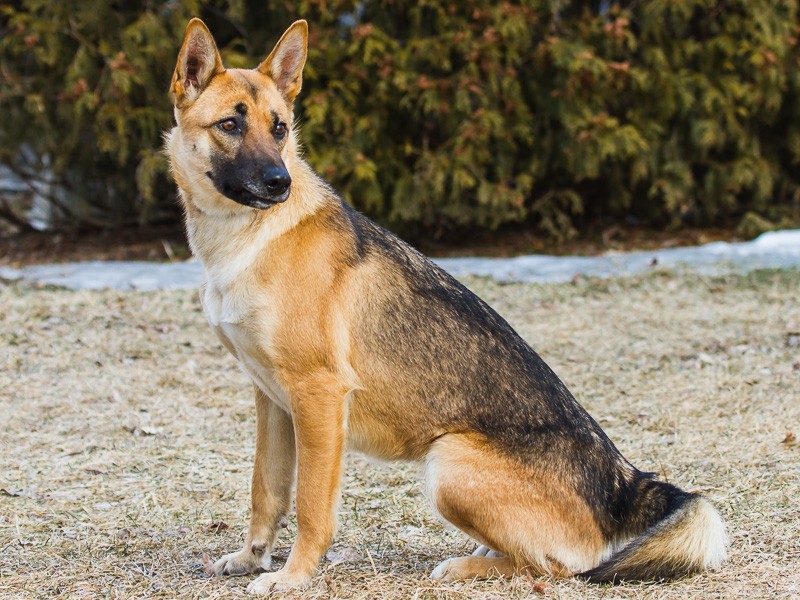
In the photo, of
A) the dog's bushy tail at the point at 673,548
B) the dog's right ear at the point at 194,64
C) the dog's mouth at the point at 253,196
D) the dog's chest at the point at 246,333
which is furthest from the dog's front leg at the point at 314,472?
the dog's right ear at the point at 194,64

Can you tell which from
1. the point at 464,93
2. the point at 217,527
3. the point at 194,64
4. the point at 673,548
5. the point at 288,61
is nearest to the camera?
the point at 673,548

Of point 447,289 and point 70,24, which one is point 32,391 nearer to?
point 447,289

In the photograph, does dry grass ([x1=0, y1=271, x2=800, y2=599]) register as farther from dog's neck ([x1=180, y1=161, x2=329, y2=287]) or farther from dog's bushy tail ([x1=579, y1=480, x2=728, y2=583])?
dog's neck ([x1=180, y1=161, x2=329, y2=287])

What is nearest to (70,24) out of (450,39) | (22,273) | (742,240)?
(22,273)

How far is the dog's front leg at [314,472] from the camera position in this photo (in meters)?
3.27

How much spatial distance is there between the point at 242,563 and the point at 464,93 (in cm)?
676

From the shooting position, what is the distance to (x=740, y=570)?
3.39m

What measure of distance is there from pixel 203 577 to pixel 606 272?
632cm

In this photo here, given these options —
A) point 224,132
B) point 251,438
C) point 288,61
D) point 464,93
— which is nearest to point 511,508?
point 224,132

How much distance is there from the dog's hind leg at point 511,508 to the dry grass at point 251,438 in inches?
3.9

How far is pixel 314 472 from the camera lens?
3.29 metres

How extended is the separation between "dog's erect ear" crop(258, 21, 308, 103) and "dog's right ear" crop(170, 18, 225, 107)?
0.20 meters

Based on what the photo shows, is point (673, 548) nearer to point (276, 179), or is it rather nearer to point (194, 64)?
point (276, 179)

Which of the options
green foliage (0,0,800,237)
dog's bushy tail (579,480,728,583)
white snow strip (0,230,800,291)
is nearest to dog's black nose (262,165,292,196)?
dog's bushy tail (579,480,728,583)
